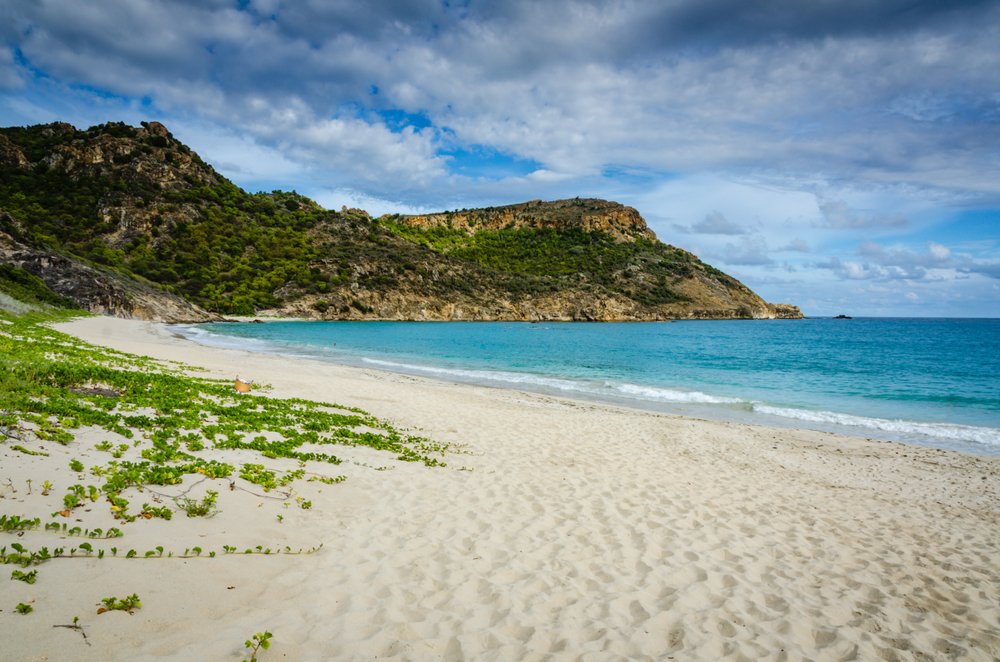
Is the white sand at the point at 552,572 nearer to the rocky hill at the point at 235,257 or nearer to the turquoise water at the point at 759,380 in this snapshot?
the turquoise water at the point at 759,380

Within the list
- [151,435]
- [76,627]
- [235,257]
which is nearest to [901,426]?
[151,435]

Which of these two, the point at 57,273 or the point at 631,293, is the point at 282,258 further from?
the point at 631,293

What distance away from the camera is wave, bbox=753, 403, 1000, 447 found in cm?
1703

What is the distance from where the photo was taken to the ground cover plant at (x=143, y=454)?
5012 mm

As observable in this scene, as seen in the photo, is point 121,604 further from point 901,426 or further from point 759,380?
point 759,380

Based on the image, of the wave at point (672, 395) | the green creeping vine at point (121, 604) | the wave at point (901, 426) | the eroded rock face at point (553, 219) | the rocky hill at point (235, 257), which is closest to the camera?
the green creeping vine at point (121, 604)

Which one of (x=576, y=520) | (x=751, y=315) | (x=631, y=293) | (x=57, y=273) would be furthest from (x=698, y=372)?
(x=751, y=315)

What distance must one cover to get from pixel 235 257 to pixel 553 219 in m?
109

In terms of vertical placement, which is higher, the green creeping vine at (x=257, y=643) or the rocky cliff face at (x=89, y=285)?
the rocky cliff face at (x=89, y=285)

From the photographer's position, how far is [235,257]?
304 feet

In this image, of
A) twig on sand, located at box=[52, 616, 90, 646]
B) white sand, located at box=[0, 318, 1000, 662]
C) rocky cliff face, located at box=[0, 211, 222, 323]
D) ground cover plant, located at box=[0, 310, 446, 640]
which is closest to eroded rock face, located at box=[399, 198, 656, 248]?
rocky cliff face, located at box=[0, 211, 222, 323]

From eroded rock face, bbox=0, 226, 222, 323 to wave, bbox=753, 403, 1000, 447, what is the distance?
201 feet

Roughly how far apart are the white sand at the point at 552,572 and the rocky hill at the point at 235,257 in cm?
5724

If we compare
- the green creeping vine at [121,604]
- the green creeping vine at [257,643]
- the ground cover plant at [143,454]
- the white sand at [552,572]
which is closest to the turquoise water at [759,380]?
the white sand at [552,572]
